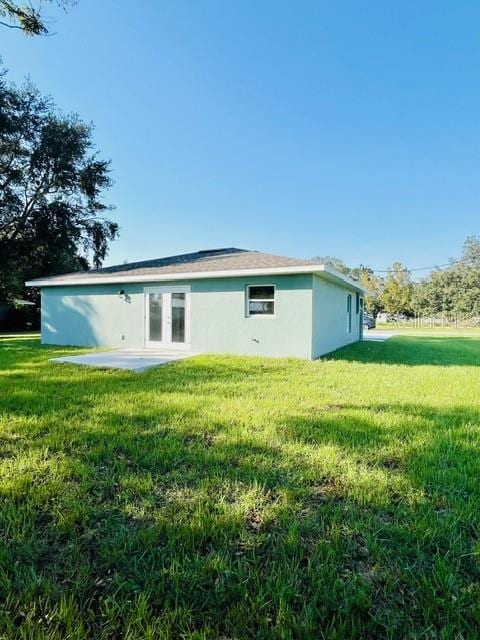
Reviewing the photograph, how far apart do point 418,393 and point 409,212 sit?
101 ft

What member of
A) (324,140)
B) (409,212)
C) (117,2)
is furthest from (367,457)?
(409,212)

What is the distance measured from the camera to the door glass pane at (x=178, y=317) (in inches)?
449

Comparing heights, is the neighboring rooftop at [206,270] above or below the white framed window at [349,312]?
above

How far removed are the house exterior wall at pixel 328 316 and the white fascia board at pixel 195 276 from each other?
16.8 inches

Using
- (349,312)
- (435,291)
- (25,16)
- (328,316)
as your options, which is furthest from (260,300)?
(435,291)

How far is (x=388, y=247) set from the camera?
155ft

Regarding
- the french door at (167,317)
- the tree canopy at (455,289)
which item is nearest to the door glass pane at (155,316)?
the french door at (167,317)

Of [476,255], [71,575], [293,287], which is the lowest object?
[71,575]

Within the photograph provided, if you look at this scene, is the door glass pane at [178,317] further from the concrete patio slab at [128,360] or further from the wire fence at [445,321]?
the wire fence at [445,321]

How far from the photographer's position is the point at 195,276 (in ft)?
35.1

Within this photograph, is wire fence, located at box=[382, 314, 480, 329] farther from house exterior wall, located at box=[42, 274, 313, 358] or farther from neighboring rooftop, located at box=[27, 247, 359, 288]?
house exterior wall, located at box=[42, 274, 313, 358]

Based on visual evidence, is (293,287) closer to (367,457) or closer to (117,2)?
(367,457)

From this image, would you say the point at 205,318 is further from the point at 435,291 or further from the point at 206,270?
the point at 435,291

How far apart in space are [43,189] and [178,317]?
51.1ft
